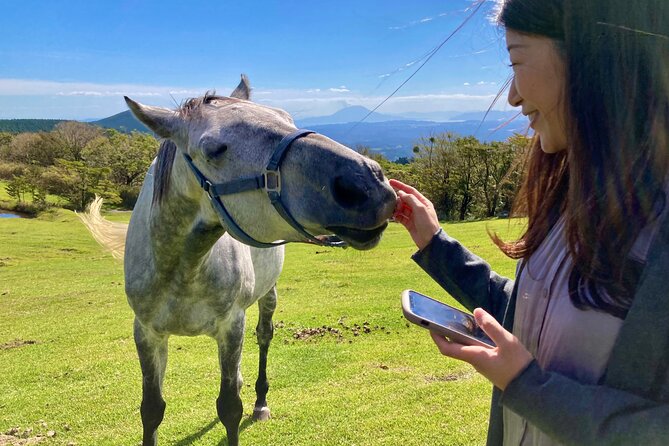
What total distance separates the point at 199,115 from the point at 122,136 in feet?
185

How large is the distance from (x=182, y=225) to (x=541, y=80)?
Answer: 2.11 meters

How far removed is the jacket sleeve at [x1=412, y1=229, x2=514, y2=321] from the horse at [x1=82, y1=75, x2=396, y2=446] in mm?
241

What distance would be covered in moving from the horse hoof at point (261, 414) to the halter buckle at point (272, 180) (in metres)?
3.40

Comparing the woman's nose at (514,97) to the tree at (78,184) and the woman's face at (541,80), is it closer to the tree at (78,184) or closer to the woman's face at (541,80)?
the woman's face at (541,80)

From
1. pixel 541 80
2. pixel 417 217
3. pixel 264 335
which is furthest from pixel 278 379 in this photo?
pixel 541 80

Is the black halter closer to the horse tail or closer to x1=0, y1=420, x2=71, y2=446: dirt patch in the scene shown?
the horse tail

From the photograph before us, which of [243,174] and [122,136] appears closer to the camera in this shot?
[243,174]

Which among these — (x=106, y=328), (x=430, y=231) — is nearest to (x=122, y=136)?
(x=106, y=328)

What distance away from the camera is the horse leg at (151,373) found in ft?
11.2

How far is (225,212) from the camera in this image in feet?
7.55

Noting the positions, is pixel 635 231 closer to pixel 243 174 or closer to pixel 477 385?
pixel 243 174

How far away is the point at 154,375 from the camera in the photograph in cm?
353

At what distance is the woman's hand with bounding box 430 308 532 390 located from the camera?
1.13m

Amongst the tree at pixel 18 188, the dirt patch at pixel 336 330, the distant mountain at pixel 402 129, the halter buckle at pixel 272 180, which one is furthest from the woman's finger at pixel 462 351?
the tree at pixel 18 188
